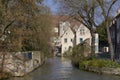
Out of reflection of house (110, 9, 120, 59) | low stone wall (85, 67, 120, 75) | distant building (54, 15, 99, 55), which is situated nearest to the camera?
low stone wall (85, 67, 120, 75)

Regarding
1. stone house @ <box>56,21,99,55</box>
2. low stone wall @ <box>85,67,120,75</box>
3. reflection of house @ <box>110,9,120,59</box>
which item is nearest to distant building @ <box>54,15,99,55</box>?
stone house @ <box>56,21,99,55</box>

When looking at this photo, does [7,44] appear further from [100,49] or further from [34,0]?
[100,49]

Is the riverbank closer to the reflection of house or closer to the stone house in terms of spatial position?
the reflection of house

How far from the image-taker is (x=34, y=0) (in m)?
28.6

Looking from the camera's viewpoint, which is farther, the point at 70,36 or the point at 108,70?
the point at 70,36

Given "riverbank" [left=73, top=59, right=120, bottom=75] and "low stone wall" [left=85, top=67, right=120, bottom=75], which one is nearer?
"low stone wall" [left=85, top=67, right=120, bottom=75]

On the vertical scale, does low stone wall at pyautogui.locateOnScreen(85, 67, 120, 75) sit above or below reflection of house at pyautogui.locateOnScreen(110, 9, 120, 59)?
below

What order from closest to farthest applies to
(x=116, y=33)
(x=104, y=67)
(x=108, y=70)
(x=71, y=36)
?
(x=108, y=70) → (x=104, y=67) → (x=116, y=33) → (x=71, y=36)

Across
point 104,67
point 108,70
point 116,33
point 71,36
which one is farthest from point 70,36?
point 108,70

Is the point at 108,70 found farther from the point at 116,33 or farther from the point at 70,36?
the point at 70,36

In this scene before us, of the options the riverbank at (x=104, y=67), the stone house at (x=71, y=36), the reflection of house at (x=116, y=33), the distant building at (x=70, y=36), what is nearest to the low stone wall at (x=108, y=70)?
the riverbank at (x=104, y=67)

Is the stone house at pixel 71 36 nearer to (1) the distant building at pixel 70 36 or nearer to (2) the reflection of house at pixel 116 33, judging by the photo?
(1) the distant building at pixel 70 36

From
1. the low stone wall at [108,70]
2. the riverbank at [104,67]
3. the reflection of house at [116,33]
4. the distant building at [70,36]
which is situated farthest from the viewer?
the distant building at [70,36]

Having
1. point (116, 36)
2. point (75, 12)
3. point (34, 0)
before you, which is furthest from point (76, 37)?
point (34, 0)
